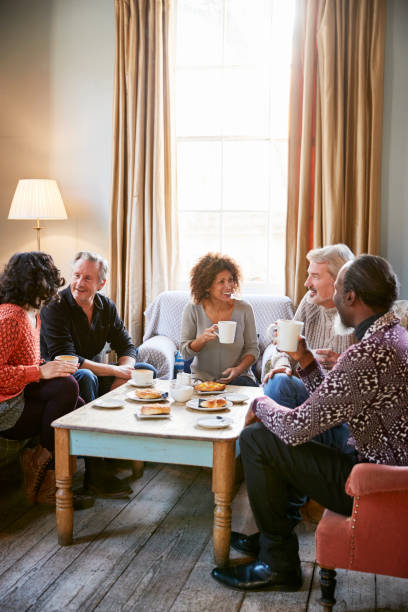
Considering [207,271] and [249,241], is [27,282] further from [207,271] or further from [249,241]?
[249,241]

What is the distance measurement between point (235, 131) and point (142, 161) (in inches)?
26.7

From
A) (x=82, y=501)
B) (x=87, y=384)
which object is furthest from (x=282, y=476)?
(x=87, y=384)

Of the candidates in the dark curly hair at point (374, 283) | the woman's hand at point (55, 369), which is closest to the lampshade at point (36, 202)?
the woman's hand at point (55, 369)

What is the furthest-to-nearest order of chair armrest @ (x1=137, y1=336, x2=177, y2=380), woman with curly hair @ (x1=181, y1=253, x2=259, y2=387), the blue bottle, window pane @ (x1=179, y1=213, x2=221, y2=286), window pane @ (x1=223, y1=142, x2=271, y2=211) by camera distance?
window pane @ (x1=179, y1=213, x2=221, y2=286) < window pane @ (x1=223, y1=142, x2=271, y2=211) < the blue bottle < chair armrest @ (x1=137, y1=336, x2=177, y2=380) < woman with curly hair @ (x1=181, y1=253, x2=259, y2=387)

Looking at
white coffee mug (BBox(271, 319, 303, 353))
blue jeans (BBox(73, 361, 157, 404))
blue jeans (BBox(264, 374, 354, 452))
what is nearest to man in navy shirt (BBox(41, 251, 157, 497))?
blue jeans (BBox(73, 361, 157, 404))

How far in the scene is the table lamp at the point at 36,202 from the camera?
3814mm

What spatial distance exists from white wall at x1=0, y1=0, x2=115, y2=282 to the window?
0.56 m

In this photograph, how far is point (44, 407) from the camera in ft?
8.12

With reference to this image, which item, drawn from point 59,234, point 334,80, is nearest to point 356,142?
point 334,80

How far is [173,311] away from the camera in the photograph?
12.4 feet

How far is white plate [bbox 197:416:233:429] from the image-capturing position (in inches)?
80.7

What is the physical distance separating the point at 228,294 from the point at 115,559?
1451mm

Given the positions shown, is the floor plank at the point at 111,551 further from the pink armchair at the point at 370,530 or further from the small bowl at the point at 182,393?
the pink armchair at the point at 370,530

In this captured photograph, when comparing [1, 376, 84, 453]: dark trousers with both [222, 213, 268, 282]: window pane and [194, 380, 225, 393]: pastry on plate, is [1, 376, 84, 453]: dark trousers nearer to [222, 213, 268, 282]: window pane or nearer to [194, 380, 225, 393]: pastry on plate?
[194, 380, 225, 393]: pastry on plate
